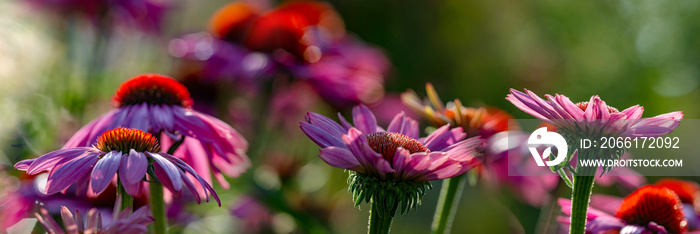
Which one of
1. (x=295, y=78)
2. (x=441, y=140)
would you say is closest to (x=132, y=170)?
(x=441, y=140)

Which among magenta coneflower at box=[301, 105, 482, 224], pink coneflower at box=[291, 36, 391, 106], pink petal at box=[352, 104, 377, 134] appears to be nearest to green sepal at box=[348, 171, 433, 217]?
magenta coneflower at box=[301, 105, 482, 224]

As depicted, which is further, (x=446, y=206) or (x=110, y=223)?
(x=446, y=206)

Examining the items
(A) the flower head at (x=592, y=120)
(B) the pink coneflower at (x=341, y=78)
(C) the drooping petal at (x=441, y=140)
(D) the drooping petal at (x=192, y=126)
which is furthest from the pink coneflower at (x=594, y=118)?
(B) the pink coneflower at (x=341, y=78)

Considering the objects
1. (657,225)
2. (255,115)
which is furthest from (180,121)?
(255,115)

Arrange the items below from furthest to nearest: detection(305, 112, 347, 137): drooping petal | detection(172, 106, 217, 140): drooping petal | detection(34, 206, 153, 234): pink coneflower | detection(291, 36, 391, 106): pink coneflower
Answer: detection(291, 36, 391, 106): pink coneflower < detection(172, 106, 217, 140): drooping petal < detection(305, 112, 347, 137): drooping petal < detection(34, 206, 153, 234): pink coneflower

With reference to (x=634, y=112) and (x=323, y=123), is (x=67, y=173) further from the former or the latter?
(x=634, y=112)

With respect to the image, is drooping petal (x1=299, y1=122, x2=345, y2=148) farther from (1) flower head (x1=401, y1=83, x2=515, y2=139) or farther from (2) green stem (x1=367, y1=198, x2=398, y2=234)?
(1) flower head (x1=401, y1=83, x2=515, y2=139)
